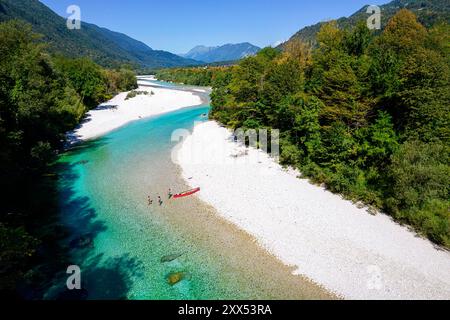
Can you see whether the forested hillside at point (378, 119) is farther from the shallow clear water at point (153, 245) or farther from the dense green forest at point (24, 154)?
the dense green forest at point (24, 154)

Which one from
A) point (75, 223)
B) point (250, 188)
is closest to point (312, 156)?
point (250, 188)

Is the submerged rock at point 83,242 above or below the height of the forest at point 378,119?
below

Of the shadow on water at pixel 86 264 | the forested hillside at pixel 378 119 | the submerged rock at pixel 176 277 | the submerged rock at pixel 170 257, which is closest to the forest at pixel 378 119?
the forested hillside at pixel 378 119

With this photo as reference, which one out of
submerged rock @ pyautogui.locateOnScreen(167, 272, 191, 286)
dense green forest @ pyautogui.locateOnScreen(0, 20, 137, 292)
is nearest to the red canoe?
dense green forest @ pyautogui.locateOnScreen(0, 20, 137, 292)

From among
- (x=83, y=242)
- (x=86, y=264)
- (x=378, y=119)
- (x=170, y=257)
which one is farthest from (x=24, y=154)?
(x=378, y=119)

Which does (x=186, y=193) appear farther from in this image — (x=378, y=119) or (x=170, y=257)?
(x=378, y=119)

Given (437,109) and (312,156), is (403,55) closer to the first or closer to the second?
(437,109)
